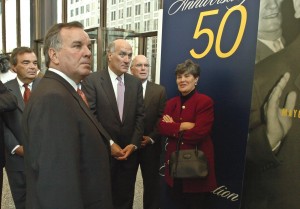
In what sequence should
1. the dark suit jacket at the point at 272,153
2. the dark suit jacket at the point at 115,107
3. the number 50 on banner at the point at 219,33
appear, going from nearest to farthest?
the dark suit jacket at the point at 272,153, the number 50 on banner at the point at 219,33, the dark suit jacket at the point at 115,107

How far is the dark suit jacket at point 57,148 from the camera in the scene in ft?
3.55

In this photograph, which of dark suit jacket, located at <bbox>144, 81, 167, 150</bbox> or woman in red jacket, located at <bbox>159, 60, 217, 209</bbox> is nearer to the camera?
woman in red jacket, located at <bbox>159, 60, 217, 209</bbox>

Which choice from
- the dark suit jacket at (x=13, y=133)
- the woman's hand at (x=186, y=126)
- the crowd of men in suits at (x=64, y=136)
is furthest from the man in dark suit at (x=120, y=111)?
the crowd of men in suits at (x=64, y=136)

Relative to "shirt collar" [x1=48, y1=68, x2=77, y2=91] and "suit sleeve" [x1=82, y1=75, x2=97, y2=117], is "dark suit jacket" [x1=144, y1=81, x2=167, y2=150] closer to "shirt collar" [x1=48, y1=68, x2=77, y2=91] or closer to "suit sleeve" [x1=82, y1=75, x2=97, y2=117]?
"suit sleeve" [x1=82, y1=75, x2=97, y2=117]

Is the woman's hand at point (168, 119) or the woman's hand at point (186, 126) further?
the woman's hand at point (168, 119)

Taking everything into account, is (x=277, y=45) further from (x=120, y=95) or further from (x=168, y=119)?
(x=120, y=95)

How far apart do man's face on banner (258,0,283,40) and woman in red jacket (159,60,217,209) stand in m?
0.54

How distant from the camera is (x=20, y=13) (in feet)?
32.0

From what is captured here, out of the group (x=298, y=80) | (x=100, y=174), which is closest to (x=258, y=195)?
(x=298, y=80)

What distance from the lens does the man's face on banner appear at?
6.19 feet

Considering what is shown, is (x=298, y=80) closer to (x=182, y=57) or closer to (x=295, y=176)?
(x=295, y=176)

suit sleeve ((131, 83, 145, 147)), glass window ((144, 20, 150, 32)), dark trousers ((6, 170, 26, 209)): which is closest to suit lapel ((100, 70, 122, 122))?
suit sleeve ((131, 83, 145, 147))

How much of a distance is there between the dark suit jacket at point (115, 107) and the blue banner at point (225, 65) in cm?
58

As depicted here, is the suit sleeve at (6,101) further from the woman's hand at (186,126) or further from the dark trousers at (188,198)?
the dark trousers at (188,198)
